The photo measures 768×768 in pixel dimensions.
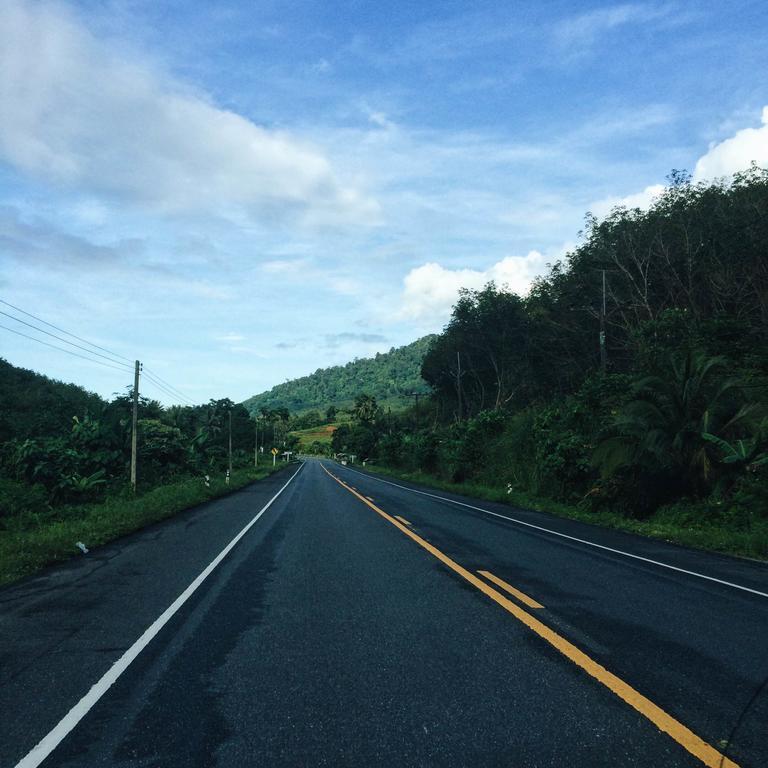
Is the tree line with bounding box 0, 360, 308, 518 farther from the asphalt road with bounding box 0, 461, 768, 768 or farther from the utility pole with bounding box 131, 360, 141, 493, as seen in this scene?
the asphalt road with bounding box 0, 461, 768, 768

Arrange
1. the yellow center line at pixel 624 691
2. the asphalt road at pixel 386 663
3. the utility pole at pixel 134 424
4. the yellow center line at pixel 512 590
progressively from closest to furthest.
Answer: the yellow center line at pixel 624 691 < the asphalt road at pixel 386 663 < the yellow center line at pixel 512 590 < the utility pole at pixel 134 424

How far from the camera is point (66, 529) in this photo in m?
12.4

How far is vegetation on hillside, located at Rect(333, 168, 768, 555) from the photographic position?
15.0 m

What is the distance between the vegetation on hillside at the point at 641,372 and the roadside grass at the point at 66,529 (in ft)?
39.9

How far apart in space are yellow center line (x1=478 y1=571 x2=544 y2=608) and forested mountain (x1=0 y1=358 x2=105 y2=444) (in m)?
30.2

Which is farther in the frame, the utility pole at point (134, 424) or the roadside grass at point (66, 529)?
the utility pole at point (134, 424)

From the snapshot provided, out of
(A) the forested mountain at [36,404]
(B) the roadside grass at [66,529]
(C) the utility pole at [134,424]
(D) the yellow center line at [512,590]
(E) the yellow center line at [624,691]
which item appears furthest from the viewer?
(A) the forested mountain at [36,404]

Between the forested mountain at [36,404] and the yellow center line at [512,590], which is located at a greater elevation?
the forested mountain at [36,404]

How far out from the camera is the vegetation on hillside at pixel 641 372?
49.1 ft

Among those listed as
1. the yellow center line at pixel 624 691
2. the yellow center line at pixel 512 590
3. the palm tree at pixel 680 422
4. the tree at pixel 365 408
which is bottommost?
the yellow center line at pixel 512 590

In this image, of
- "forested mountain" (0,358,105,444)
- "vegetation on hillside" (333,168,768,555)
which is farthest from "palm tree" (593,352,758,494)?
"forested mountain" (0,358,105,444)

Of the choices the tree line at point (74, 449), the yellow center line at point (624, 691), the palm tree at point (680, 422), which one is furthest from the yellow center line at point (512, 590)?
the tree line at point (74, 449)

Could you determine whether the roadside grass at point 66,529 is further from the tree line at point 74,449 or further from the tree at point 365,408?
the tree at point 365,408

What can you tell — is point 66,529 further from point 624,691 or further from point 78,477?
point 78,477
